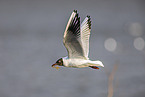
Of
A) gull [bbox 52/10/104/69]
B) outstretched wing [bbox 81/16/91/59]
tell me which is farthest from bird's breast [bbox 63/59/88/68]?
outstretched wing [bbox 81/16/91/59]

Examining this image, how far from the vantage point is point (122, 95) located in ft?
49.5

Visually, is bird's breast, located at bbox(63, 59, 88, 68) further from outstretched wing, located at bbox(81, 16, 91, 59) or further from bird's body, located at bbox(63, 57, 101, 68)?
outstretched wing, located at bbox(81, 16, 91, 59)

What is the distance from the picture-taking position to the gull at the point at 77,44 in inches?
85.9

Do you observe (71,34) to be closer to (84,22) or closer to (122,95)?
(84,22)

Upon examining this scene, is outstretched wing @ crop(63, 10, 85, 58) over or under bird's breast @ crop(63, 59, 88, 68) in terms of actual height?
over

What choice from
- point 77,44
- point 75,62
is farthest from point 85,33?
point 75,62

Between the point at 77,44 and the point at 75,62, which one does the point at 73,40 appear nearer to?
the point at 77,44

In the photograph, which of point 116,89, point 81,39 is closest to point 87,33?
point 81,39

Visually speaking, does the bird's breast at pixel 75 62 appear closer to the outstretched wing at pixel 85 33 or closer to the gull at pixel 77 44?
the gull at pixel 77 44

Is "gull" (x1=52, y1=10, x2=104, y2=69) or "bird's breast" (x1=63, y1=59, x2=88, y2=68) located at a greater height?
"gull" (x1=52, y1=10, x2=104, y2=69)

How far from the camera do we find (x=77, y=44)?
231 centimetres

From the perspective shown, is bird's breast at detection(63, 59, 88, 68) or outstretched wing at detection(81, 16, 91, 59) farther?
outstretched wing at detection(81, 16, 91, 59)

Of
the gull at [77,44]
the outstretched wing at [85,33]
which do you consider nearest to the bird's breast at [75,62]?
the gull at [77,44]

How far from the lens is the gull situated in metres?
2.18
